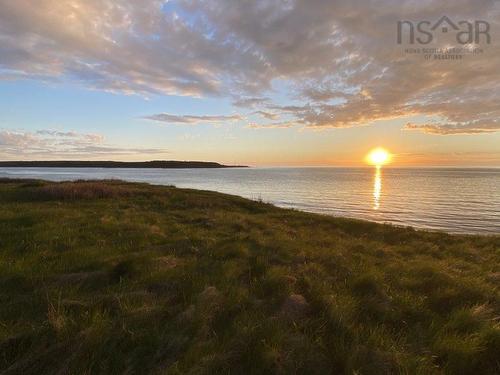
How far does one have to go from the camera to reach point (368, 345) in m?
4.41

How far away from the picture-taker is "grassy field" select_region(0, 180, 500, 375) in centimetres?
403

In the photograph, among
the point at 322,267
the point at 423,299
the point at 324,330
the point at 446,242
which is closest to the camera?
the point at 324,330

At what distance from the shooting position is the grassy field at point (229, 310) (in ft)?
13.2

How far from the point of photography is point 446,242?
51.6 feet

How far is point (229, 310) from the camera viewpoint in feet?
17.4

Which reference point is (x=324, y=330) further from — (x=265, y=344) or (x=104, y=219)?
(x=104, y=219)

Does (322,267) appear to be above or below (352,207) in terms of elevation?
above

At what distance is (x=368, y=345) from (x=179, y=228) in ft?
32.4

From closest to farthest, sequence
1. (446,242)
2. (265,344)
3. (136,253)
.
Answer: (265,344), (136,253), (446,242)

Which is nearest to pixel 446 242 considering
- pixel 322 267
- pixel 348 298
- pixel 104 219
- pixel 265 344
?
pixel 322 267

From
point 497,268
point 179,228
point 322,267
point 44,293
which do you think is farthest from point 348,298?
point 179,228

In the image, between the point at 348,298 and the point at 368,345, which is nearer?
the point at 368,345

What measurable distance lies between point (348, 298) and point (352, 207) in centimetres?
3604

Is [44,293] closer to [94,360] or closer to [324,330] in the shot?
[94,360]
